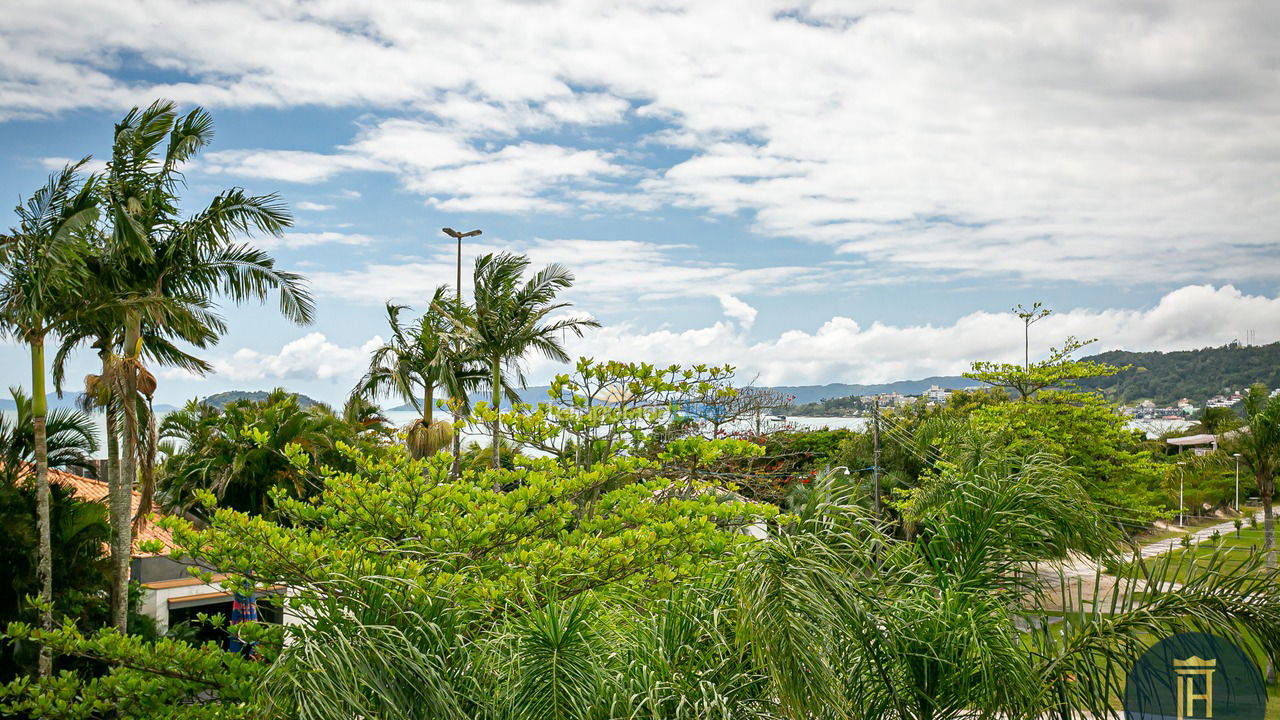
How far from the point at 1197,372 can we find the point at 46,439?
118m

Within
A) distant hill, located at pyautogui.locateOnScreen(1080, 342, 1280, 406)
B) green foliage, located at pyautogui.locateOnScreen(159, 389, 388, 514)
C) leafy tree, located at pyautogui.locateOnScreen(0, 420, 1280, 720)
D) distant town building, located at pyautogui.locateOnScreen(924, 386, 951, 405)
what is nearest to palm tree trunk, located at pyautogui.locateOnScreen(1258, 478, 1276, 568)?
leafy tree, located at pyautogui.locateOnScreen(0, 420, 1280, 720)

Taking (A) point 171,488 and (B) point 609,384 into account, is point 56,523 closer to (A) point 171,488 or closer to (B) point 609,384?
(A) point 171,488

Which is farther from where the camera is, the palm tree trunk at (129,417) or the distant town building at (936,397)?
the distant town building at (936,397)

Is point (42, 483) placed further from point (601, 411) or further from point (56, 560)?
point (601, 411)

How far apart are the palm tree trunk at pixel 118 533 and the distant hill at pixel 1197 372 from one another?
321 ft

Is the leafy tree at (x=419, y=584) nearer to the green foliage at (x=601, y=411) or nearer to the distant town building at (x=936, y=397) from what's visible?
the green foliage at (x=601, y=411)

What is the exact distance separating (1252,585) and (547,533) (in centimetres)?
582

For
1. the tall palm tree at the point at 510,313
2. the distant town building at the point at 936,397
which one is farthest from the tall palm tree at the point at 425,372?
the distant town building at the point at 936,397

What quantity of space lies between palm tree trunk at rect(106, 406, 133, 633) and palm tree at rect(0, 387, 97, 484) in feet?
2.42

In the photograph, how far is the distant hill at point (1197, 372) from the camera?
323 feet

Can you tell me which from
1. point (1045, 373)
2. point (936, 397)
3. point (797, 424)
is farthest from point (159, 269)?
point (936, 397)

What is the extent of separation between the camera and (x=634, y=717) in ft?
15.2

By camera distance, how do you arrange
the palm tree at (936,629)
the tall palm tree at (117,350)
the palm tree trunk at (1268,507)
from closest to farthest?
1. the palm tree at (936,629)
2. the tall palm tree at (117,350)
3. the palm tree trunk at (1268,507)

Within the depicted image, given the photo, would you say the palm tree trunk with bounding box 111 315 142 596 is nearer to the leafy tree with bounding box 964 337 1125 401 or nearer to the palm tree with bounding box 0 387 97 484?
the palm tree with bounding box 0 387 97 484
